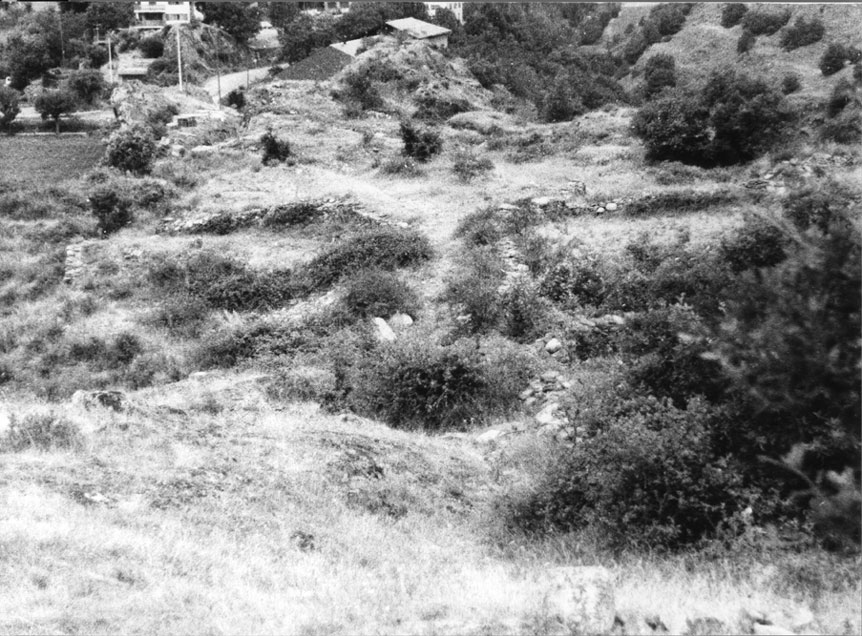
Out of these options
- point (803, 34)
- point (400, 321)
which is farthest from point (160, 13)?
point (400, 321)

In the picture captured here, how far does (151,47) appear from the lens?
189ft

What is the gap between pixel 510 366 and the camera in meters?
10.7

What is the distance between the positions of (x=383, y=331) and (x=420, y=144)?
10.7 meters

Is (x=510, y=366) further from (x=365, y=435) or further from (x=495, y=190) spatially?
(x=495, y=190)

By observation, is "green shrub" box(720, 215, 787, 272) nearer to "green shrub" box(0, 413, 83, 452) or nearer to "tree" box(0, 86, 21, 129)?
"green shrub" box(0, 413, 83, 452)

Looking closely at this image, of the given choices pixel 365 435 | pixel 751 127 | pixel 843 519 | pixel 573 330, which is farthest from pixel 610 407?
pixel 751 127

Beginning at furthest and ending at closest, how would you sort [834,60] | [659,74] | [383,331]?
[659,74], [834,60], [383,331]

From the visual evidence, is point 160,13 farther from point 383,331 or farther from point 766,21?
point 383,331

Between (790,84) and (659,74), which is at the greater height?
(790,84)

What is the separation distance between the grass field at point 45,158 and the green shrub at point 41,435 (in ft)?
62.0

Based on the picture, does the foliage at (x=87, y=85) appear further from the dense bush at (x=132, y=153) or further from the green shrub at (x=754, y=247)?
the green shrub at (x=754, y=247)

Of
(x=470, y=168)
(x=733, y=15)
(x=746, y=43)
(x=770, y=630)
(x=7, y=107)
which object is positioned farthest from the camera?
(x=7, y=107)

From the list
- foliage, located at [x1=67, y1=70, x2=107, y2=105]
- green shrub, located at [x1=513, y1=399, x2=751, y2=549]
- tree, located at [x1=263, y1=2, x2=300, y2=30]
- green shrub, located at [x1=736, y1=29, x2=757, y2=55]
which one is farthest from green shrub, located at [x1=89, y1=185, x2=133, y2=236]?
tree, located at [x1=263, y1=2, x2=300, y2=30]

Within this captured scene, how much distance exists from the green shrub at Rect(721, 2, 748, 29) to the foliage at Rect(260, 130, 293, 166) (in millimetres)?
32422
